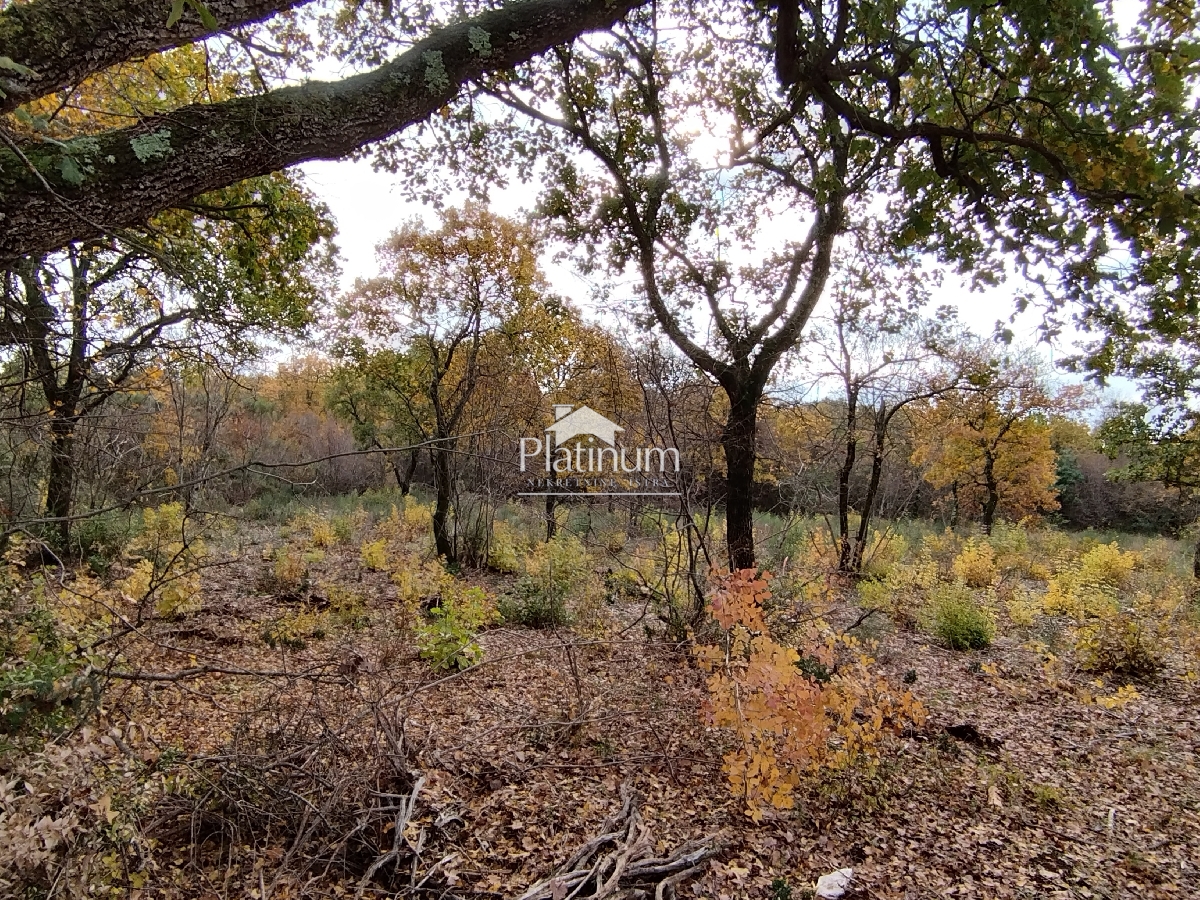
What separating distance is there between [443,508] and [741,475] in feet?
16.4

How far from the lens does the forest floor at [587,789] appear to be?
2354 millimetres

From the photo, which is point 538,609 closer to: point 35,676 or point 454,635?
point 454,635

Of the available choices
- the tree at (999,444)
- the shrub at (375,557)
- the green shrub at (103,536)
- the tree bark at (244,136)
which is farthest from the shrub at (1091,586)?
the green shrub at (103,536)

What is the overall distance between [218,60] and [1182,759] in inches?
272

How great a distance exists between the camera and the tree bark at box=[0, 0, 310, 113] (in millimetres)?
1281

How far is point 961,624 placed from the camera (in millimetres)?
5812

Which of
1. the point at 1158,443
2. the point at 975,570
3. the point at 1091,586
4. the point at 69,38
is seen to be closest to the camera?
the point at 69,38

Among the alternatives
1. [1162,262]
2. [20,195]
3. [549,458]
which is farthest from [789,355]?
[20,195]

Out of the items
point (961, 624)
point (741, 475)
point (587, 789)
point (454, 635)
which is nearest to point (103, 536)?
point (454, 635)

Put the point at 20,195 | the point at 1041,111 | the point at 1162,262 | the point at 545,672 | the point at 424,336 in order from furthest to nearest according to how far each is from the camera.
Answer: the point at 424,336 < the point at 545,672 < the point at 1041,111 < the point at 1162,262 < the point at 20,195

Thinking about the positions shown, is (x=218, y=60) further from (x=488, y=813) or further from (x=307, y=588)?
(x=307, y=588)

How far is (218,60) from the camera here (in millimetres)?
2838

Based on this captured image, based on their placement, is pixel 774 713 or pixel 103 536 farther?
pixel 103 536

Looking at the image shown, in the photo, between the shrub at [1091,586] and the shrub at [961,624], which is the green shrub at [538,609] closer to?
the shrub at [961,624]
